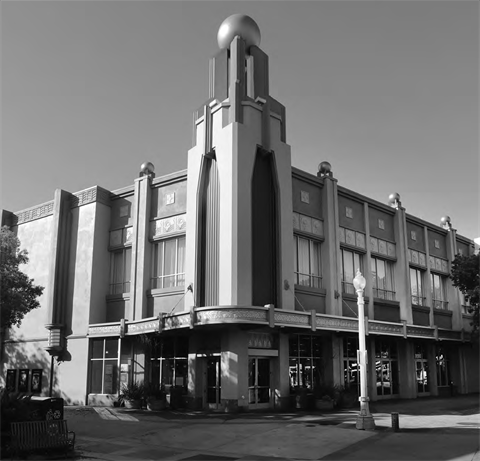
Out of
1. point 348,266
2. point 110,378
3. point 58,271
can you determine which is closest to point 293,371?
point 348,266

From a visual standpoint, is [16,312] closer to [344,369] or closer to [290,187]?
[290,187]

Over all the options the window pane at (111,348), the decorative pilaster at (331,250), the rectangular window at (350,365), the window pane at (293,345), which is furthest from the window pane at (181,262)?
the rectangular window at (350,365)

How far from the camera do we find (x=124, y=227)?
102 feet

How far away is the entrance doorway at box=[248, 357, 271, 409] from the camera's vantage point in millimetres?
24797

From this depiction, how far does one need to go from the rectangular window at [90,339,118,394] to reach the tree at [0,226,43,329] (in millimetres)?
5114

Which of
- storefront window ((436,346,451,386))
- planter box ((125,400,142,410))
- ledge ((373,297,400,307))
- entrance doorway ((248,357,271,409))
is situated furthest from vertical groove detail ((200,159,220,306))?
storefront window ((436,346,451,386))

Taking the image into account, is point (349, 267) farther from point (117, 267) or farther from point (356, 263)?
point (117, 267)

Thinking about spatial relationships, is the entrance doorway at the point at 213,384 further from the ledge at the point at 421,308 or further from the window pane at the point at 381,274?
the ledge at the point at 421,308

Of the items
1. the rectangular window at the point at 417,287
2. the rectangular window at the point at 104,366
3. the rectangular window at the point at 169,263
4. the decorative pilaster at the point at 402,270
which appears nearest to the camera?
the rectangular window at the point at 169,263

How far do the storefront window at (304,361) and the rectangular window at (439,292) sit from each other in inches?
546

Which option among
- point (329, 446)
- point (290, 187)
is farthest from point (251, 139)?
point (329, 446)

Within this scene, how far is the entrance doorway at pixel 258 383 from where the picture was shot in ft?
81.4

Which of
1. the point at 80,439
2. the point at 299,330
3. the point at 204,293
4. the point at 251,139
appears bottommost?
the point at 80,439

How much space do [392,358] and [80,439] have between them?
71.9 feet
